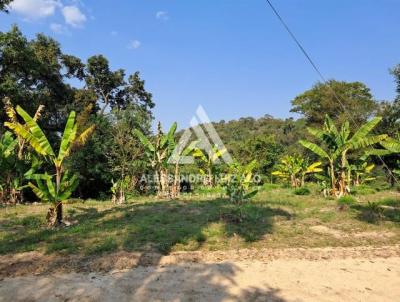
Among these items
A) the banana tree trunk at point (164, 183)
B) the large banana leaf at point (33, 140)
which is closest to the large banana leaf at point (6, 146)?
the large banana leaf at point (33, 140)

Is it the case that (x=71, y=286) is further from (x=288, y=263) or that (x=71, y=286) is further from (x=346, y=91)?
(x=346, y=91)

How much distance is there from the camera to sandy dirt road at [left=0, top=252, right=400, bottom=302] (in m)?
5.04

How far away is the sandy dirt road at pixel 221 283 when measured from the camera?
16.5 feet

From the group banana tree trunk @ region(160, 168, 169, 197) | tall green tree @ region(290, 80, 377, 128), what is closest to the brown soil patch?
banana tree trunk @ region(160, 168, 169, 197)

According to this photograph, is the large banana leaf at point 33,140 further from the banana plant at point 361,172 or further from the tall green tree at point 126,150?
the banana plant at point 361,172

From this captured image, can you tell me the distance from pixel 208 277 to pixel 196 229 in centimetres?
324


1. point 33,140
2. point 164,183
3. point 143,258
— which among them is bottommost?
point 143,258

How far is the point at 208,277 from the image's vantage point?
18.9 feet

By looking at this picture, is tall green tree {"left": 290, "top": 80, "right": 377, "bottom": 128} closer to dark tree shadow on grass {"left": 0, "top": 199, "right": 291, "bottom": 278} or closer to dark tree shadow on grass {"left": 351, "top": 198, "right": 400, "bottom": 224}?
dark tree shadow on grass {"left": 351, "top": 198, "right": 400, "bottom": 224}

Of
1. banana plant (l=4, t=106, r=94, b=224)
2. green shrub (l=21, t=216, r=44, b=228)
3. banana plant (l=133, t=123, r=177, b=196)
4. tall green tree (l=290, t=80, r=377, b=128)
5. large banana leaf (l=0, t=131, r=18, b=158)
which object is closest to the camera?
banana plant (l=4, t=106, r=94, b=224)

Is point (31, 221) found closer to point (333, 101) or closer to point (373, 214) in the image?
point (373, 214)

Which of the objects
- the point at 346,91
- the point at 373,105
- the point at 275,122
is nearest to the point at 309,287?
the point at 373,105

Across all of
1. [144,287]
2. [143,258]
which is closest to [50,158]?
[143,258]

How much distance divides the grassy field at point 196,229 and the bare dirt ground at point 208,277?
652 millimetres
